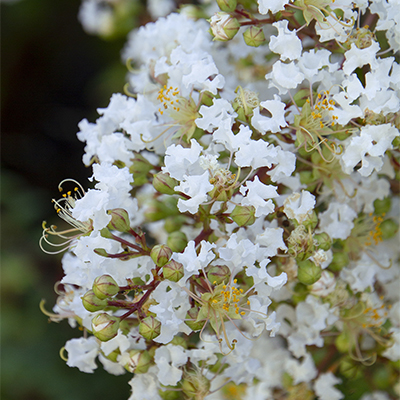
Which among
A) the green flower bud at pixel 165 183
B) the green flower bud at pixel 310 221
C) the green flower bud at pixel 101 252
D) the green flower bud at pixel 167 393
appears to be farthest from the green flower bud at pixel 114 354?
the green flower bud at pixel 310 221

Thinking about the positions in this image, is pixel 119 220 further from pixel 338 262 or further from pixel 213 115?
pixel 338 262

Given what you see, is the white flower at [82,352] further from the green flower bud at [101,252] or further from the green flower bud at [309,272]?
the green flower bud at [309,272]

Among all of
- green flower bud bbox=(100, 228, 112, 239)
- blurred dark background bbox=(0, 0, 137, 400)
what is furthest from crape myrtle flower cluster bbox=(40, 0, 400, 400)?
blurred dark background bbox=(0, 0, 137, 400)

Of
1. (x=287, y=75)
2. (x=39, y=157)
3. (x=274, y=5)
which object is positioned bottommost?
(x=39, y=157)

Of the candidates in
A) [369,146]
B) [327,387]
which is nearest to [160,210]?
[369,146]

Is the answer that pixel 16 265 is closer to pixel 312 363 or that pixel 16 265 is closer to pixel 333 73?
pixel 312 363

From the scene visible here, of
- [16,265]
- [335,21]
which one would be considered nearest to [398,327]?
[335,21]
